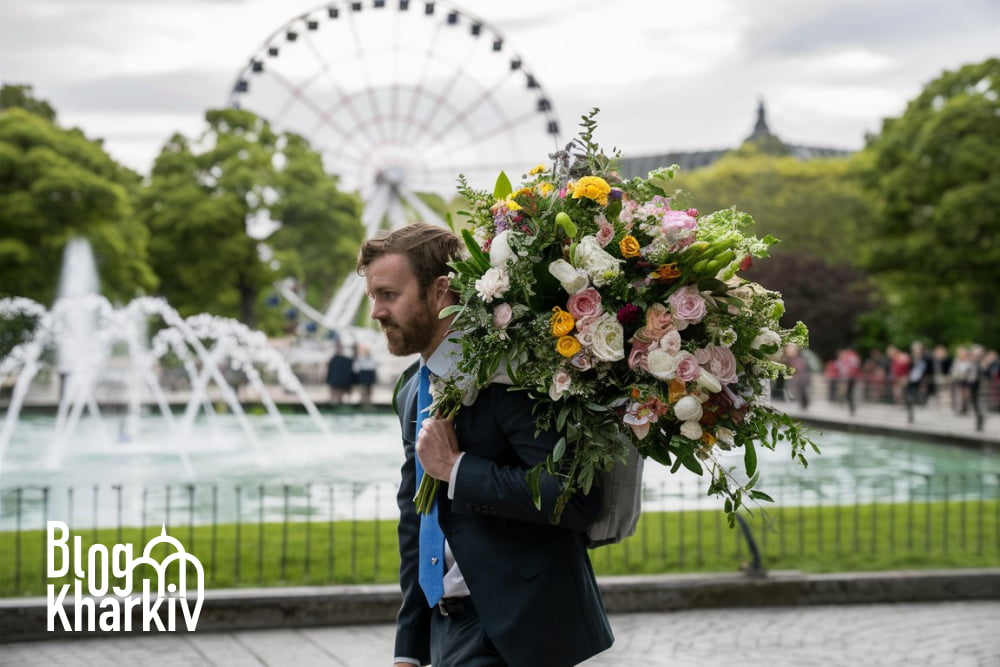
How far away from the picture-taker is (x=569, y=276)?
3.15 metres

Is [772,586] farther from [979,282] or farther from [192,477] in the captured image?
[979,282]

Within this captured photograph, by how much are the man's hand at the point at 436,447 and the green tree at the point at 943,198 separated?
36559 millimetres

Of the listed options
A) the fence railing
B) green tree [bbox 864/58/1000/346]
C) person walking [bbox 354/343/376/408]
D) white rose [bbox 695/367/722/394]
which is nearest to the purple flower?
white rose [bbox 695/367/722/394]

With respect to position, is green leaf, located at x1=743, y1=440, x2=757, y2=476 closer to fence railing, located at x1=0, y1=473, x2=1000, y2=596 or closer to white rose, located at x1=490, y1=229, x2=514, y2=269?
white rose, located at x1=490, y1=229, x2=514, y2=269

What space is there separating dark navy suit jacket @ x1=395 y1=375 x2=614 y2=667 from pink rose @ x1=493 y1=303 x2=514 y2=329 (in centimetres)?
17

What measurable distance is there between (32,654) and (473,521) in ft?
15.4

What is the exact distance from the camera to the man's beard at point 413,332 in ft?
11.3

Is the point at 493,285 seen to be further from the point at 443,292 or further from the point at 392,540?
the point at 392,540

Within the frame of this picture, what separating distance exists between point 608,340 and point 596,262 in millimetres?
194

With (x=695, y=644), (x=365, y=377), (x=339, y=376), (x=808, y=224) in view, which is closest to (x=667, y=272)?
(x=695, y=644)

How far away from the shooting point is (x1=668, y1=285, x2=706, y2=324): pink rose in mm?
3139

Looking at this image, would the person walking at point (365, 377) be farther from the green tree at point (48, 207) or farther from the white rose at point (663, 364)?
the white rose at point (663, 364)

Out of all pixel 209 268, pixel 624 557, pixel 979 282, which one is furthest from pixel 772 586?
pixel 209 268

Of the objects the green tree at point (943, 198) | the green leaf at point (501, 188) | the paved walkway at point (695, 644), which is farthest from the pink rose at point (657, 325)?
the green tree at point (943, 198)
